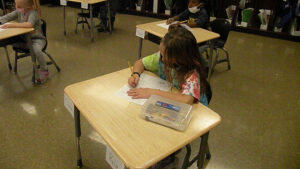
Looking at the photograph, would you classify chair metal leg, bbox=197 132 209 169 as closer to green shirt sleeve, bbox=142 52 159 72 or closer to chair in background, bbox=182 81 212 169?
chair in background, bbox=182 81 212 169

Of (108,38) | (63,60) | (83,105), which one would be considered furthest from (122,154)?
(108,38)

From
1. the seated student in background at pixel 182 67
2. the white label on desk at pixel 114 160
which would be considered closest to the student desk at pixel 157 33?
the seated student in background at pixel 182 67

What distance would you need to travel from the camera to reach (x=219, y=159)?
1836 mm

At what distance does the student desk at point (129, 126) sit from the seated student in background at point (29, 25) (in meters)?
1.42

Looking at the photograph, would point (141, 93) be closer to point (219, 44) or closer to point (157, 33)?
point (157, 33)

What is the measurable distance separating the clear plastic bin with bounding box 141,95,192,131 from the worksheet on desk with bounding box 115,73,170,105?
4.0 inches

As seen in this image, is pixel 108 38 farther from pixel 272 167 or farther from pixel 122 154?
pixel 122 154

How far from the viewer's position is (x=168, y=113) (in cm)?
108

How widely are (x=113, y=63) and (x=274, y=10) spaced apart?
309cm

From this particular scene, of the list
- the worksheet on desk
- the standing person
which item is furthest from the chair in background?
the standing person

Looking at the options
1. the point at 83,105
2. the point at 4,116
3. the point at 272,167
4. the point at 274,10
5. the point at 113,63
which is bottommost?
the point at 272,167

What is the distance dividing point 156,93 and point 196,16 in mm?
1909

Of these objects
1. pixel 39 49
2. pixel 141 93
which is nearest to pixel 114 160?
pixel 141 93

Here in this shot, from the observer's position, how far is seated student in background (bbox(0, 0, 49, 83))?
233 centimetres
